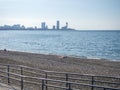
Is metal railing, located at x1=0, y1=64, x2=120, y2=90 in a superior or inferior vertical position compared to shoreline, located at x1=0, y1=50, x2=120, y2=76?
superior

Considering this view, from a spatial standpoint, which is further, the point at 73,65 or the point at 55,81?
the point at 73,65

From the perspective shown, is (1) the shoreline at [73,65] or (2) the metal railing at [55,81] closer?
(2) the metal railing at [55,81]

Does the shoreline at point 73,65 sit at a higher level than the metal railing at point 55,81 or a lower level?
lower

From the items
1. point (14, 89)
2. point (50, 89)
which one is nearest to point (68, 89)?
point (14, 89)

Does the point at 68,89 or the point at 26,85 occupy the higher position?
the point at 68,89

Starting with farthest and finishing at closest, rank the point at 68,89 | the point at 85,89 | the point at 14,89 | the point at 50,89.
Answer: the point at 85,89 → the point at 50,89 → the point at 14,89 → the point at 68,89

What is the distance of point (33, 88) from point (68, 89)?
5331 millimetres

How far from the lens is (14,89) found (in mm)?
12805

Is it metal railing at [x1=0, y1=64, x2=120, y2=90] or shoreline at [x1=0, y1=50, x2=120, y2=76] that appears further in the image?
shoreline at [x1=0, y1=50, x2=120, y2=76]

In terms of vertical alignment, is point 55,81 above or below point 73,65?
above

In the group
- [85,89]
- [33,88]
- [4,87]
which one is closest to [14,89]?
[4,87]

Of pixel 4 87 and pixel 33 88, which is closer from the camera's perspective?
pixel 4 87

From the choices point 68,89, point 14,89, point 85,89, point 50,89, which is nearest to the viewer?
point 68,89

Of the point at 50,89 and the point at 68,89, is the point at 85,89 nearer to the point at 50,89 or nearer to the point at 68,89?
the point at 50,89
